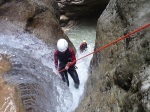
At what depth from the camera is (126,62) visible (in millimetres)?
4398

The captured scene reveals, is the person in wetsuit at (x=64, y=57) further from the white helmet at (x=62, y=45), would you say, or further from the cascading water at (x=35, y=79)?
the cascading water at (x=35, y=79)

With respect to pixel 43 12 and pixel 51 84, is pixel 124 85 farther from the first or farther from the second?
pixel 43 12

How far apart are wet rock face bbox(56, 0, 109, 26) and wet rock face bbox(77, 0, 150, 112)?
8599 mm

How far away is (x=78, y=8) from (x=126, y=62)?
11.6m

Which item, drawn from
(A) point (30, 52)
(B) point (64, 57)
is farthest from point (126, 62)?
(A) point (30, 52)

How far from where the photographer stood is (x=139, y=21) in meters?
4.80

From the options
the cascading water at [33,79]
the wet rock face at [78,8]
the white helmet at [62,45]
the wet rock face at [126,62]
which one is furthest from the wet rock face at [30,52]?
the wet rock face at [78,8]

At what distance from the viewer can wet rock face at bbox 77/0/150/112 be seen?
358 centimetres

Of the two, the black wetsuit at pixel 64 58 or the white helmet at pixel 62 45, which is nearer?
the white helmet at pixel 62 45

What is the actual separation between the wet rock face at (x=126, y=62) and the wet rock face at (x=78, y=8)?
860cm

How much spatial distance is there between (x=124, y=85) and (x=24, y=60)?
12.8 ft

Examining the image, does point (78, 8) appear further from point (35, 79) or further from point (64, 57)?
point (35, 79)

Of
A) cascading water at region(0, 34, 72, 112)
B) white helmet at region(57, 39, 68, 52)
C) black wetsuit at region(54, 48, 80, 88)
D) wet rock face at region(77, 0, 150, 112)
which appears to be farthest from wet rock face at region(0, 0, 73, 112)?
wet rock face at region(77, 0, 150, 112)

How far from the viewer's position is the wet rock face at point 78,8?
15.1 metres
